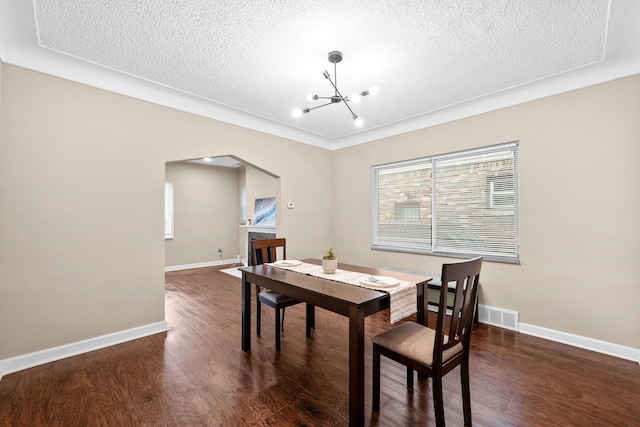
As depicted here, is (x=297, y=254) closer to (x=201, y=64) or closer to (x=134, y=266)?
(x=134, y=266)

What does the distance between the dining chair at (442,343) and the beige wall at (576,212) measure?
185 centimetres

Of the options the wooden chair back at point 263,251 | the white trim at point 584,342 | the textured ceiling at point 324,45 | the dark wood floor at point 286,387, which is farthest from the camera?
the wooden chair back at point 263,251

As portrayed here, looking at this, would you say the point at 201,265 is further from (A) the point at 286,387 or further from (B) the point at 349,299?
(B) the point at 349,299

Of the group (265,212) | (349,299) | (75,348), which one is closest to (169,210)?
(265,212)

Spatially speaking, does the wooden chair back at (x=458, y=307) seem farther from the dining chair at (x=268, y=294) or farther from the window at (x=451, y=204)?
the window at (x=451, y=204)

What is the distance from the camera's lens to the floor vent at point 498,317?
313 centimetres

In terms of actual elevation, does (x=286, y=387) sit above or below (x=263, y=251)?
below

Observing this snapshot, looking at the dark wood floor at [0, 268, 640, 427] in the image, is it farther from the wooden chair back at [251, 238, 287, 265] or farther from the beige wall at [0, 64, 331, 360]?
the wooden chair back at [251, 238, 287, 265]

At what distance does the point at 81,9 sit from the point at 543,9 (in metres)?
3.20

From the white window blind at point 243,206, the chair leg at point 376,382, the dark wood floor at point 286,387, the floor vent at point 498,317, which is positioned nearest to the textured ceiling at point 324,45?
the chair leg at point 376,382

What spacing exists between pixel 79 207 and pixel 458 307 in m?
3.31

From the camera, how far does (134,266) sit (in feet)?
9.71

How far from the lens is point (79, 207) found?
8.67 ft

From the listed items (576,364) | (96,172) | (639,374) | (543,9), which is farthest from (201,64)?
(639,374)
